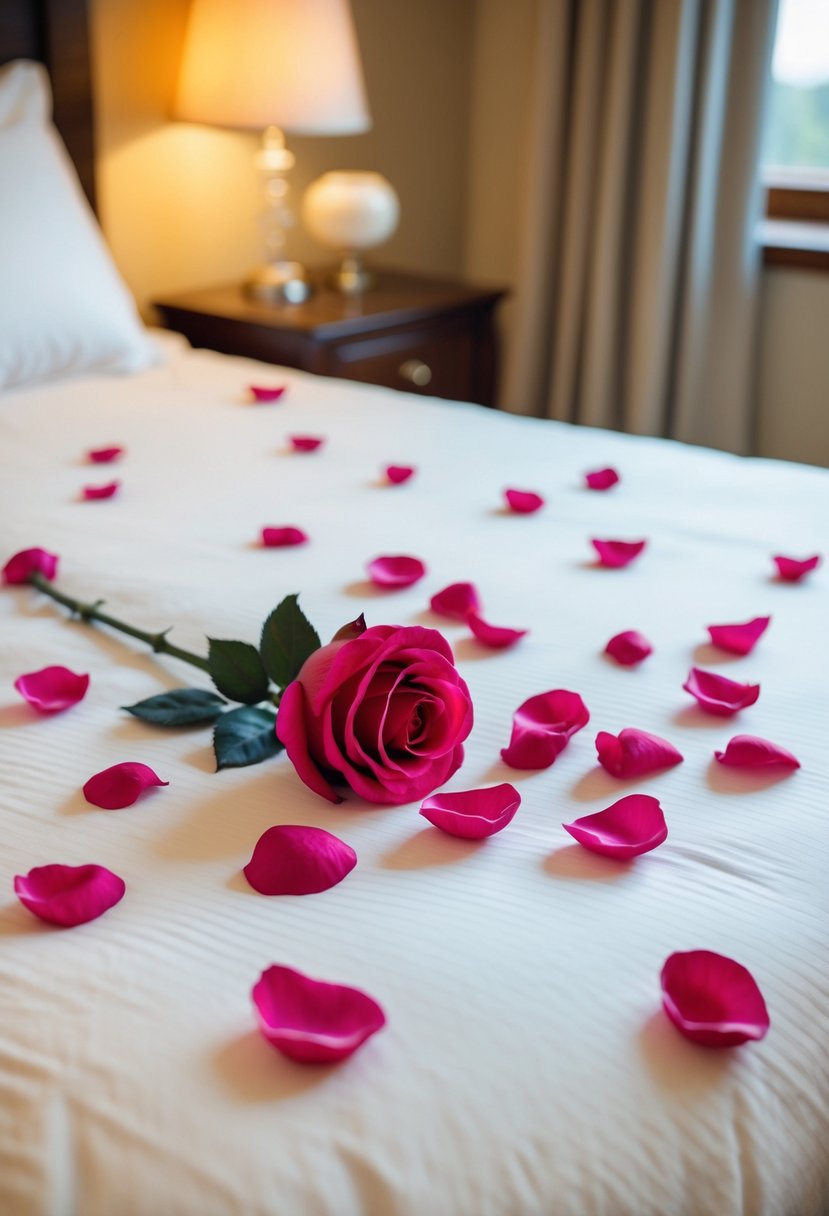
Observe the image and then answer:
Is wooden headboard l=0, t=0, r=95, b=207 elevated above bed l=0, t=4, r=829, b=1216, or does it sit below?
above

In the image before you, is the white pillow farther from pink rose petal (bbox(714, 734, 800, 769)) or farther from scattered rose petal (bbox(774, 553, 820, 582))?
pink rose petal (bbox(714, 734, 800, 769))

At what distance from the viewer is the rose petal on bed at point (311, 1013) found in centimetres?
66

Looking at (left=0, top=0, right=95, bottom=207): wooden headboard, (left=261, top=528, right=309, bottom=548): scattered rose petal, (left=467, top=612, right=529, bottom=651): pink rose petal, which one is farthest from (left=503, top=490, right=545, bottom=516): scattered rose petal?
(left=0, top=0, right=95, bottom=207): wooden headboard

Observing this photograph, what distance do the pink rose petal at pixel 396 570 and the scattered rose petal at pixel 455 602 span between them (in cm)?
6

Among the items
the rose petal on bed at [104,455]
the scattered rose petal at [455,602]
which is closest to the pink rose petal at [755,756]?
the scattered rose petal at [455,602]

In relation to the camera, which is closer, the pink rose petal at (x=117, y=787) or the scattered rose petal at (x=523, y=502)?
the pink rose petal at (x=117, y=787)

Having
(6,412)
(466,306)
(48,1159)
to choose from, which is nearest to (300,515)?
(6,412)

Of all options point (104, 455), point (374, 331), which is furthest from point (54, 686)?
point (374, 331)

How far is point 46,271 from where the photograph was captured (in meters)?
2.05

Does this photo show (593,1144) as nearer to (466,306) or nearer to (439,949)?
(439,949)

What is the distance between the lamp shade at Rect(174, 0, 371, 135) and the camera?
8.03ft

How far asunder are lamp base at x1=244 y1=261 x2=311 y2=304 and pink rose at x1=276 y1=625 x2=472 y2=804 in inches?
76.7

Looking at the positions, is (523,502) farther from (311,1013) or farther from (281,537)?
(311,1013)

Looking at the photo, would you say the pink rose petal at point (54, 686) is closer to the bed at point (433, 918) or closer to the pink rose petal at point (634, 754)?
the bed at point (433, 918)
